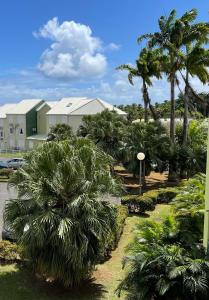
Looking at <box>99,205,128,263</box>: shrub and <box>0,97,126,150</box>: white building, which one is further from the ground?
<box>0,97,126,150</box>: white building

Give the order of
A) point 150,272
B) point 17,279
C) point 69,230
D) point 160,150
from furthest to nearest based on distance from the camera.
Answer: point 160,150 → point 17,279 → point 69,230 → point 150,272

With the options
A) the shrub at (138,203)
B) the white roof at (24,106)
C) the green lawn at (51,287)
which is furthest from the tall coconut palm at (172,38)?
the white roof at (24,106)

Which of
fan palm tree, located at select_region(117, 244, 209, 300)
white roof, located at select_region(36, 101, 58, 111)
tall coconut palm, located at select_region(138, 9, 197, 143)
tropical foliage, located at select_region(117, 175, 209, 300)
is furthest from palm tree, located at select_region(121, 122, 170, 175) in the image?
white roof, located at select_region(36, 101, 58, 111)

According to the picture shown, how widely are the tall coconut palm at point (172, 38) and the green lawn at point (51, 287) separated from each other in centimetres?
1819

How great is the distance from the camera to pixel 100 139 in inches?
1264

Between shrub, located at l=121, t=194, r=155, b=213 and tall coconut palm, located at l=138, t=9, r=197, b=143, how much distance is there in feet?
31.1

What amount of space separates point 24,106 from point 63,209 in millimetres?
54805

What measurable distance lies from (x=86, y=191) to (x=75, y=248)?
183 centimetres

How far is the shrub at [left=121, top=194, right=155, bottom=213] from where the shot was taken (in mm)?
21672

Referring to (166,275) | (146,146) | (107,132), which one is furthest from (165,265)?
(107,132)

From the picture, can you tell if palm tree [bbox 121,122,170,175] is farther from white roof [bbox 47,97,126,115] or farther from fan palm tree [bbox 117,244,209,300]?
white roof [bbox 47,97,126,115]

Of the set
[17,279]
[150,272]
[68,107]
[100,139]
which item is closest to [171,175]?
[100,139]

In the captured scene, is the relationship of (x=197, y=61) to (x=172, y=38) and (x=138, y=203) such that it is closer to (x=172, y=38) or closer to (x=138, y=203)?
(x=172, y=38)

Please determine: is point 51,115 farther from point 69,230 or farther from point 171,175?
point 69,230
